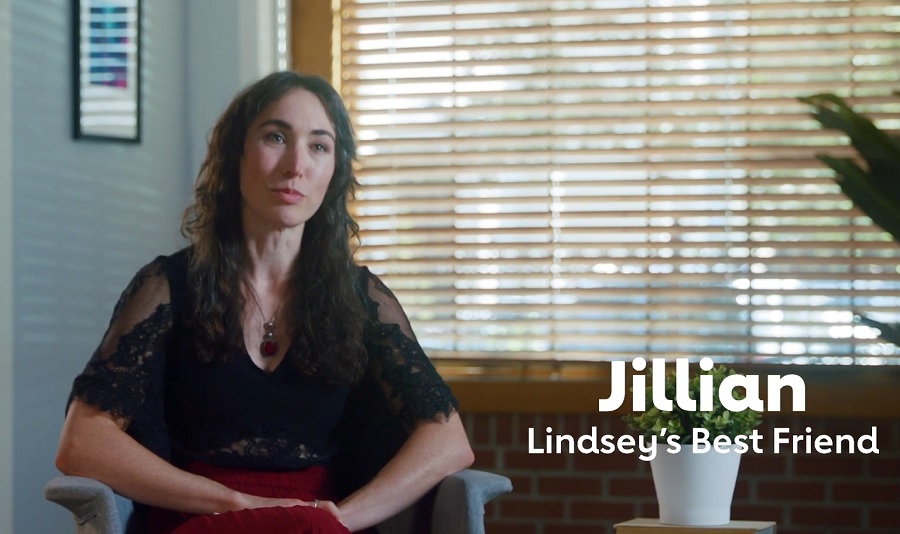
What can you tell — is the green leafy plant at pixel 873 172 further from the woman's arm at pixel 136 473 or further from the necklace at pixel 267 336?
the woman's arm at pixel 136 473

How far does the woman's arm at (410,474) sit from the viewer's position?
224 centimetres

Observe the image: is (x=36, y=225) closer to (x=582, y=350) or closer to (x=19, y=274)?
(x=19, y=274)

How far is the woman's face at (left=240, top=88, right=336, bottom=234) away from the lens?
7.84 ft

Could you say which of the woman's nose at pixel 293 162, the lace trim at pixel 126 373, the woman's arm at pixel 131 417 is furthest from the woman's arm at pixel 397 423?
the lace trim at pixel 126 373

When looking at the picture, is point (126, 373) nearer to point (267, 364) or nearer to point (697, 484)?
point (267, 364)

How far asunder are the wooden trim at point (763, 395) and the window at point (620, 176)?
0.17ft

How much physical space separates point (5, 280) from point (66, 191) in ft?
1.35

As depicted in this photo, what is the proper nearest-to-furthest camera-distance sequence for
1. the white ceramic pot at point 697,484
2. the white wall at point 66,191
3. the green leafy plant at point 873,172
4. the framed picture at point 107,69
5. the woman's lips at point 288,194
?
1. the woman's lips at point 288,194
2. the green leafy plant at point 873,172
3. the white ceramic pot at point 697,484
4. the white wall at point 66,191
5. the framed picture at point 107,69

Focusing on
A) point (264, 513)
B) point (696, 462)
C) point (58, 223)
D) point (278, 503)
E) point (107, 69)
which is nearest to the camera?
point (264, 513)

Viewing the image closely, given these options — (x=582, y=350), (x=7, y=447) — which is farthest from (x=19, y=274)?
(x=582, y=350)

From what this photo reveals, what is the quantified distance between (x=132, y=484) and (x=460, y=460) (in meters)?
0.61

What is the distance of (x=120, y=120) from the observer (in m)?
3.31

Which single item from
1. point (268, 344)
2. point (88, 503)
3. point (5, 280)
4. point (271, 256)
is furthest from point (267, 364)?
point (5, 280)

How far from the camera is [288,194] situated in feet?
7.81
